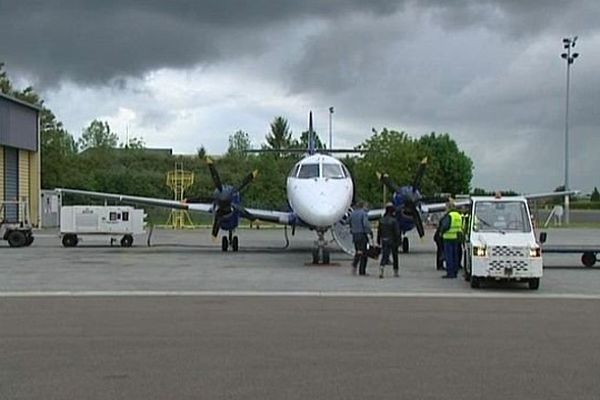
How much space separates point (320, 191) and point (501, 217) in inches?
275

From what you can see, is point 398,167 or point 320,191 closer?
point 320,191

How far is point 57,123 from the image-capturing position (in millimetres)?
77562

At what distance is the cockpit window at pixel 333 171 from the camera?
27.2 m

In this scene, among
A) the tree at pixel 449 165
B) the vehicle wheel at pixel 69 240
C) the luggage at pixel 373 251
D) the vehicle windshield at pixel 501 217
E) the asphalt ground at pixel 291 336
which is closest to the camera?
the asphalt ground at pixel 291 336

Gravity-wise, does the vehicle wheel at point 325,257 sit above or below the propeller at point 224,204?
below

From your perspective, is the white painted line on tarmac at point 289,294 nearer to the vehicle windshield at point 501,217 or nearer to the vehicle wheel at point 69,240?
the vehicle windshield at point 501,217

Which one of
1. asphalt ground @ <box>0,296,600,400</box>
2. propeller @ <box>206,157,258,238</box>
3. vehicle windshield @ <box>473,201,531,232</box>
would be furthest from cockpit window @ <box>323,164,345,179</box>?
asphalt ground @ <box>0,296,600,400</box>

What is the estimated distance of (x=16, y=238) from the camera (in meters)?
35.5

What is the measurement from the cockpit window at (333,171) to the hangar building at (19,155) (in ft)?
87.2

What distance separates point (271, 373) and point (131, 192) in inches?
2711

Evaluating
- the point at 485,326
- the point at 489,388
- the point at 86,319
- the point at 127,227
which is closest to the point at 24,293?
the point at 86,319

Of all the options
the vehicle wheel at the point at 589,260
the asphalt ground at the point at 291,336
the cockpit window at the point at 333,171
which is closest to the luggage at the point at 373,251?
the asphalt ground at the point at 291,336

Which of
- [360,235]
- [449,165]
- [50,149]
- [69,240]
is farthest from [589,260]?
[449,165]

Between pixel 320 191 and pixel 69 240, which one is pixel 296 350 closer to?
pixel 320 191
